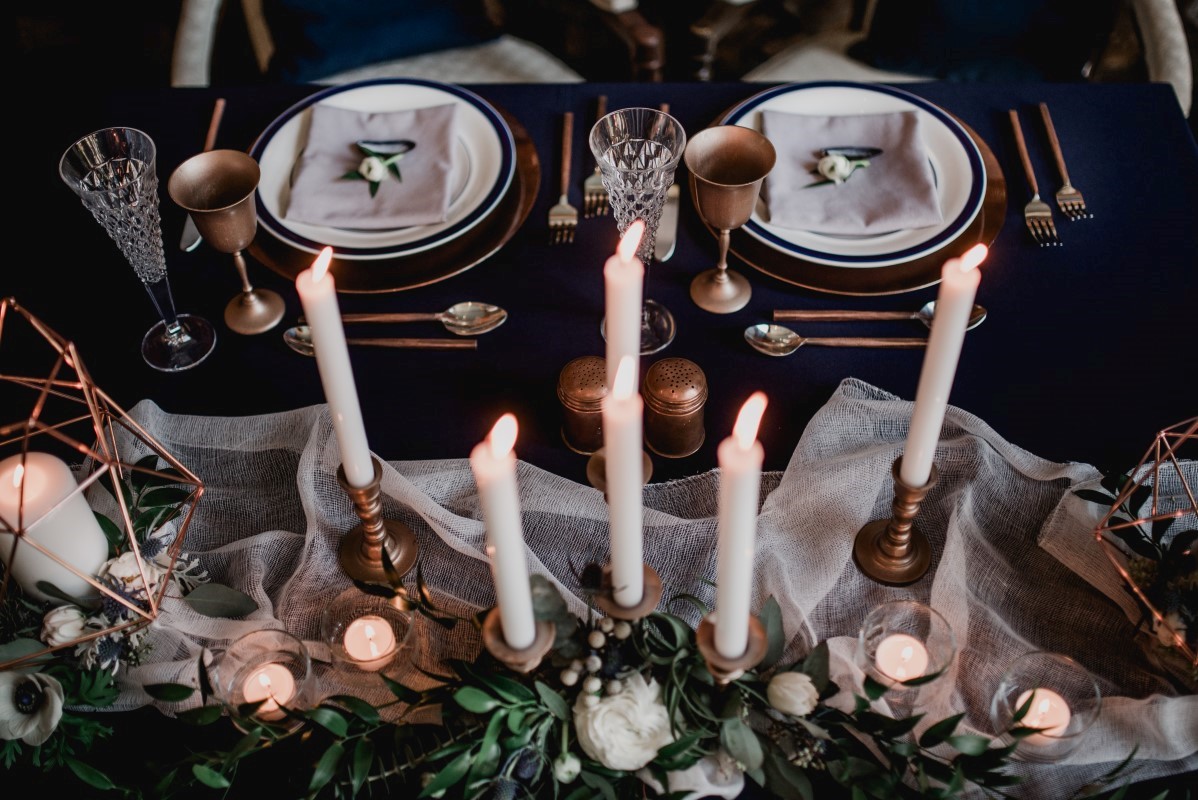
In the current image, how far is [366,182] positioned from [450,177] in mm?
106

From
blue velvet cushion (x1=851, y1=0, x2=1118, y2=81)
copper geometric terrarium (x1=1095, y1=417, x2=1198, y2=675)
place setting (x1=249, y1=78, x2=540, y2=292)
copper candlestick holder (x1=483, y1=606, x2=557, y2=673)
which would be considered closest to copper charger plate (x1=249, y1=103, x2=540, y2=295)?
place setting (x1=249, y1=78, x2=540, y2=292)

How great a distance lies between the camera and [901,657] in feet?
2.81

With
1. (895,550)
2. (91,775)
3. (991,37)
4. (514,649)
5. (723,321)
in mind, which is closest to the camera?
(514,649)

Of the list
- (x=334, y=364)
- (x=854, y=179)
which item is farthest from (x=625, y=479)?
(x=854, y=179)

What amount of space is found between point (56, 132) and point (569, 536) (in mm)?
976

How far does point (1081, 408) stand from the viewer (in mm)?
1057

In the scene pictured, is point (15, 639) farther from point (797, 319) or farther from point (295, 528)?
point (797, 319)

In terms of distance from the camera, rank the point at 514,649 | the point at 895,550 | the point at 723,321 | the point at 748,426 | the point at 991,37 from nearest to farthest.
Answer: the point at 748,426 < the point at 514,649 < the point at 895,550 < the point at 723,321 < the point at 991,37

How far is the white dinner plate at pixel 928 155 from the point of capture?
3.82 feet

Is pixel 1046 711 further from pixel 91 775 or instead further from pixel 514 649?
pixel 91 775

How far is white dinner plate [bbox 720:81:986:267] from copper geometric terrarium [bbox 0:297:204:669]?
707mm

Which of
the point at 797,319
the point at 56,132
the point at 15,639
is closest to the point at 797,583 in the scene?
the point at 797,319

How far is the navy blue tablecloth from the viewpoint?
1062mm

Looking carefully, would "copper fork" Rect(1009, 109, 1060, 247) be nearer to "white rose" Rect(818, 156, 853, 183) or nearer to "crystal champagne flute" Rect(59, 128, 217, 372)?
"white rose" Rect(818, 156, 853, 183)
